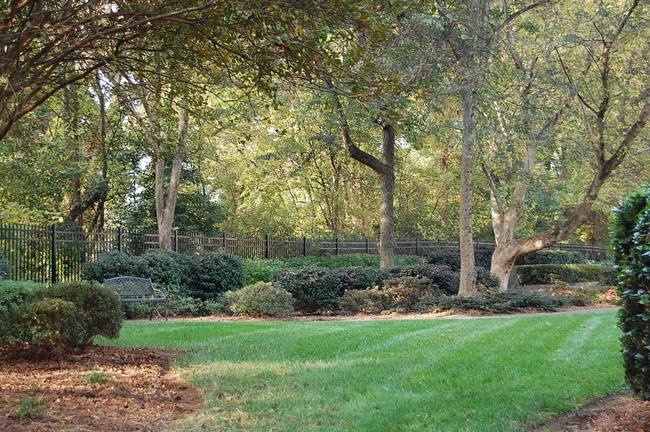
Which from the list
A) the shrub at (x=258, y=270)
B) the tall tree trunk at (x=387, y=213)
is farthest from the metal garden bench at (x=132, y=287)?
the tall tree trunk at (x=387, y=213)

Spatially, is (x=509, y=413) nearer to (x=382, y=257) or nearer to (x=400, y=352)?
(x=400, y=352)

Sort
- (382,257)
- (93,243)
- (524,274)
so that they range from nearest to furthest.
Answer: (93,243) → (382,257) → (524,274)

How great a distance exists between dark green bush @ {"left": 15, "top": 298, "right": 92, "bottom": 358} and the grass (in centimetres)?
148

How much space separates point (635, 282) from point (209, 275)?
13578 millimetres

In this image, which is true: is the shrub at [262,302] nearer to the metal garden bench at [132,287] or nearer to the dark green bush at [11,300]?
the metal garden bench at [132,287]

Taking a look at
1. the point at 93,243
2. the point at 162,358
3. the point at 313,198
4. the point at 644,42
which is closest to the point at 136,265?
the point at 93,243

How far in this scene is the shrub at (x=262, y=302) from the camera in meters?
14.3

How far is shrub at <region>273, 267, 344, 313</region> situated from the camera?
628 inches

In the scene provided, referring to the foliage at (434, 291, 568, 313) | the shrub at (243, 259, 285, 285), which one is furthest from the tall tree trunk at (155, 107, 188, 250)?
the foliage at (434, 291, 568, 313)

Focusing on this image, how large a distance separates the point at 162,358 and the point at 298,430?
12.5 ft

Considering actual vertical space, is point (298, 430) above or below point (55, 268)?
below

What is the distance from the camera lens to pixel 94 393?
5820 millimetres

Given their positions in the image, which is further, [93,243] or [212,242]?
[212,242]

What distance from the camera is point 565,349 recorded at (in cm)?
811
